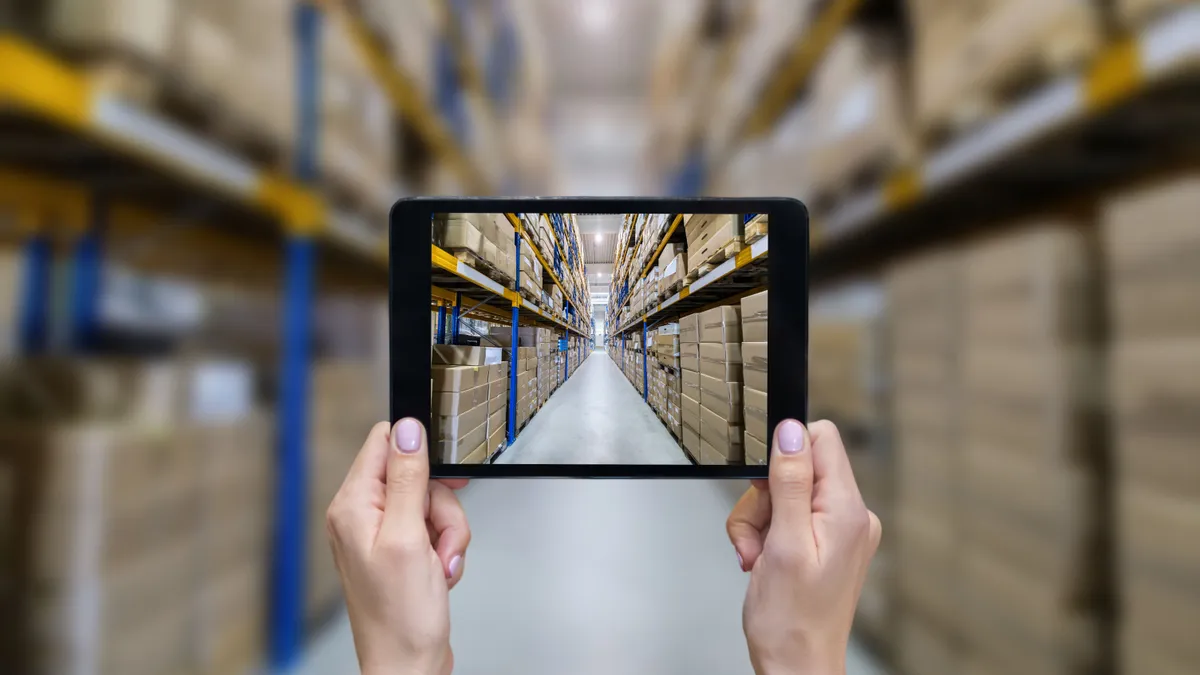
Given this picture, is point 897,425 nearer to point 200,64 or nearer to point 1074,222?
point 1074,222

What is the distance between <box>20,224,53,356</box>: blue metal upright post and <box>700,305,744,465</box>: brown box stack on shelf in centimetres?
137

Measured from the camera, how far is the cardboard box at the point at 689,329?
1189 millimetres

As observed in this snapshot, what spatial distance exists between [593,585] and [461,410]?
127 cm

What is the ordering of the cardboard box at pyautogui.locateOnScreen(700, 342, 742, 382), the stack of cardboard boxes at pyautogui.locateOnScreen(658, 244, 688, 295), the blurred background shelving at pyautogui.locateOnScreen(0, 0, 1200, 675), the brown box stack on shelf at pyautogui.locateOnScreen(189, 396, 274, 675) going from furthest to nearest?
1. the stack of cardboard boxes at pyautogui.locateOnScreen(658, 244, 688, 295)
2. the brown box stack on shelf at pyautogui.locateOnScreen(189, 396, 274, 675)
3. the cardboard box at pyautogui.locateOnScreen(700, 342, 742, 382)
4. the blurred background shelving at pyautogui.locateOnScreen(0, 0, 1200, 675)

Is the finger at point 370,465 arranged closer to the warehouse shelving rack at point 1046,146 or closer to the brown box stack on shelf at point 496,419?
the brown box stack on shelf at point 496,419

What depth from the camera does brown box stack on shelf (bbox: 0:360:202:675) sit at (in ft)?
2.38

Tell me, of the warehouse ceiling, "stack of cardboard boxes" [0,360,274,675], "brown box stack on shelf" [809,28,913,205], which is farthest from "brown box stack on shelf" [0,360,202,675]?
the warehouse ceiling

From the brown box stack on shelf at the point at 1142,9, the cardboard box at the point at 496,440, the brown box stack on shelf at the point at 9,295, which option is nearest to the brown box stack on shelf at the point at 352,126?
the brown box stack on shelf at the point at 9,295

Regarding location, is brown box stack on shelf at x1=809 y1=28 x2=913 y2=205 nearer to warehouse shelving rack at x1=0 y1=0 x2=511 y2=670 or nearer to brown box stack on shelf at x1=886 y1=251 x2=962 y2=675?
brown box stack on shelf at x1=886 y1=251 x2=962 y2=675

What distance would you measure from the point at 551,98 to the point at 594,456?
136 inches

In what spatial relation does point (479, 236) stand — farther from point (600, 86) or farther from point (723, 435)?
point (600, 86)

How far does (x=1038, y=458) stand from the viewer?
2.61 feet

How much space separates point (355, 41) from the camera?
57.1 inches

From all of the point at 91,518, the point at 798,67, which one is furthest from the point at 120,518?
the point at 798,67
